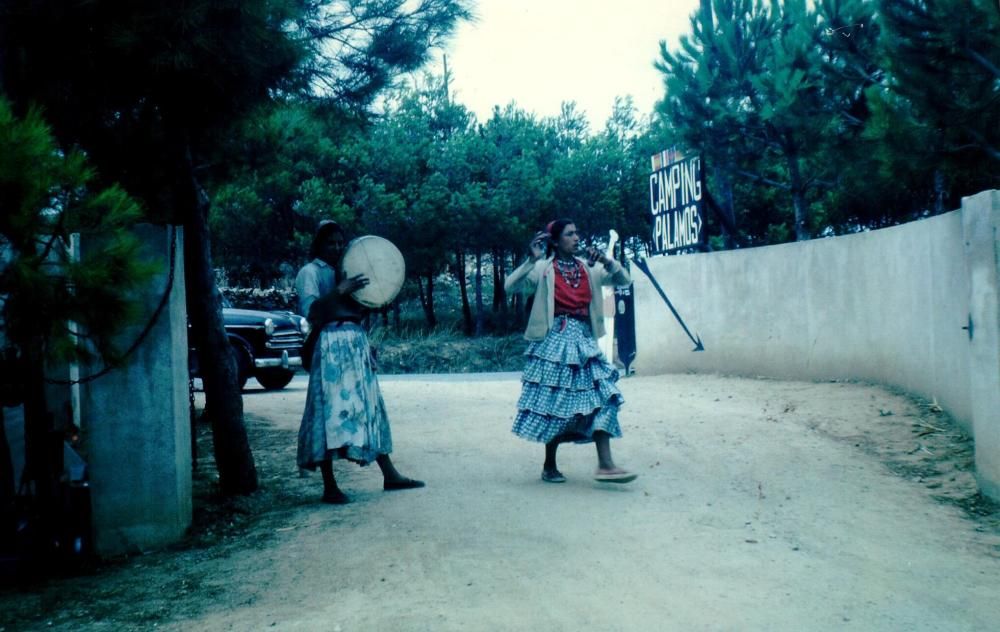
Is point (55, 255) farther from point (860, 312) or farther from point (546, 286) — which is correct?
point (860, 312)

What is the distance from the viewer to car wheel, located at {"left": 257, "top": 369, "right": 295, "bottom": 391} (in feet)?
48.7

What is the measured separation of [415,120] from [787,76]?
596 inches

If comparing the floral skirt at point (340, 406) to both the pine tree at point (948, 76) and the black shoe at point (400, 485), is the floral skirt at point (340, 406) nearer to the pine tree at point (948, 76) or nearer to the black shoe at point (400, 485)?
the black shoe at point (400, 485)

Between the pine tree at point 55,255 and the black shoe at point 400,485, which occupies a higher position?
the pine tree at point 55,255

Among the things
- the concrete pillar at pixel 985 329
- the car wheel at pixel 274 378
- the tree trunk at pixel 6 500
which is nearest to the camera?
the tree trunk at pixel 6 500

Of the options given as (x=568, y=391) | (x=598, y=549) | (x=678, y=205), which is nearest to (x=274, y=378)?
(x=678, y=205)

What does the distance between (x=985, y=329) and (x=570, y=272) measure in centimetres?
260

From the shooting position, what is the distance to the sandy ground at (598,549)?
13.4ft

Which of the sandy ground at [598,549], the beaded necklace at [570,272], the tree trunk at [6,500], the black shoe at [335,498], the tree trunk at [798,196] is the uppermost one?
the tree trunk at [798,196]

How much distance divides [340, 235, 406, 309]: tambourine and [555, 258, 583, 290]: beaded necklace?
1059mm

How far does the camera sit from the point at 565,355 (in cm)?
658

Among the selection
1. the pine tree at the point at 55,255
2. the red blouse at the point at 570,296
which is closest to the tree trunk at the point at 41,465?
the pine tree at the point at 55,255

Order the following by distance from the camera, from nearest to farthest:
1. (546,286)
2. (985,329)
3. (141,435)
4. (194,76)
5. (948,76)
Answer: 1. (141,435)
2. (194,76)
3. (985,329)
4. (546,286)
5. (948,76)

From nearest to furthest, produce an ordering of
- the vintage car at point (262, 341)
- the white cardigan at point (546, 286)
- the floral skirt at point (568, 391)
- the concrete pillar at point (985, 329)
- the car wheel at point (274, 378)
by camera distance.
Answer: the concrete pillar at point (985, 329), the floral skirt at point (568, 391), the white cardigan at point (546, 286), the vintage car at point (262, 341), the car wheel at point (274, 378)
